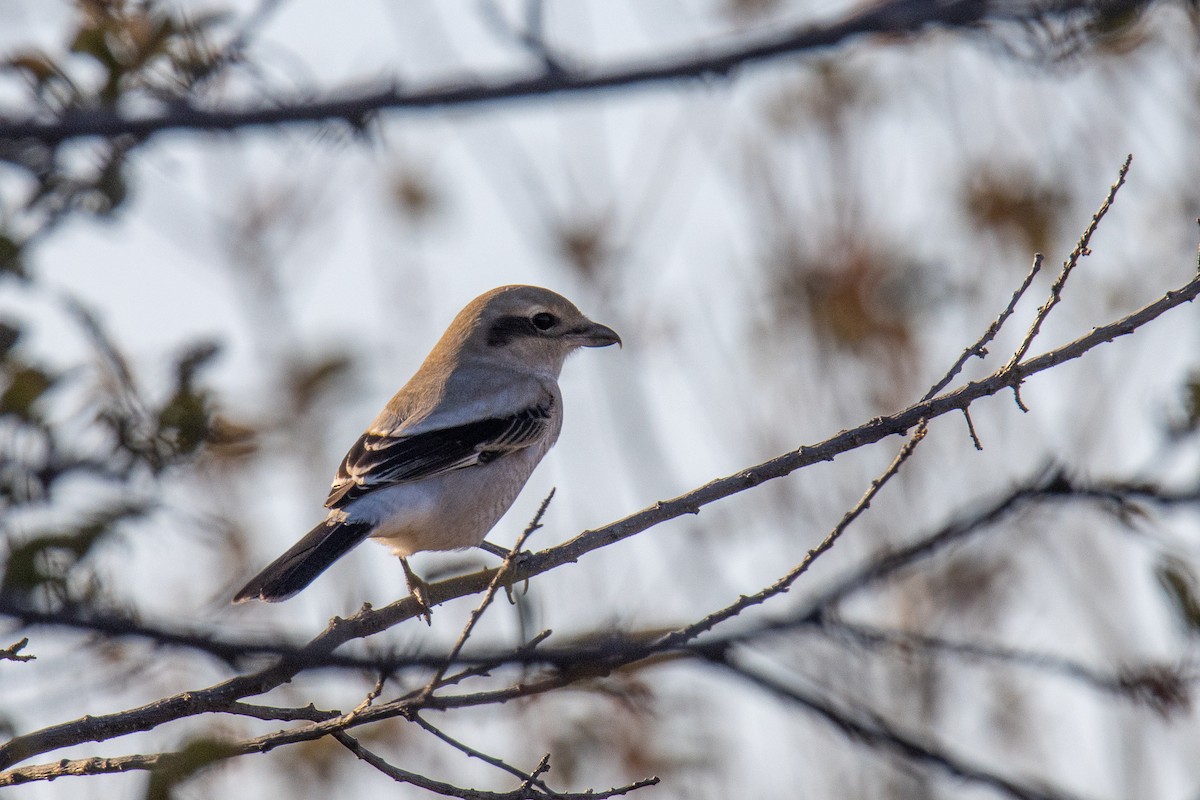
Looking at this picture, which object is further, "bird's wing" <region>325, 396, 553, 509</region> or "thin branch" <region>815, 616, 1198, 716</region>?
"bird's wing" <region>325, 396, 553, 509</region>

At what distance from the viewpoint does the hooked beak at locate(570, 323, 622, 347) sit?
5625 millimetres

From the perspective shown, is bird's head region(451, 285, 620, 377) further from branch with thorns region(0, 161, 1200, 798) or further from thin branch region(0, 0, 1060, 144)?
thin branch region(0, 0, 1060, 144)

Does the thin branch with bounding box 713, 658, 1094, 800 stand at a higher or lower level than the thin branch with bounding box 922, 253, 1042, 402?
lower

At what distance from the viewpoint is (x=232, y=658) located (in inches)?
53.7

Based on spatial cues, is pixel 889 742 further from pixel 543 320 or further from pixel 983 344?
pixel 543 320

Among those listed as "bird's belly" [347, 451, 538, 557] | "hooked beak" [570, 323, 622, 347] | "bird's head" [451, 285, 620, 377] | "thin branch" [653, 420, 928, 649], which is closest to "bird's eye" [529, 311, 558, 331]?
"bird's head" [451, 285, 620, 377]

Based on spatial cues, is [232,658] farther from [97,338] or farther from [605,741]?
[605,741]

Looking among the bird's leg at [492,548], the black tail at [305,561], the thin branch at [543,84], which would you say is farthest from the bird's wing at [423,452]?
the thin branch at [543,84]

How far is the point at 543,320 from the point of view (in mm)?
5562

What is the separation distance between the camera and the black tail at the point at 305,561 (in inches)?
149

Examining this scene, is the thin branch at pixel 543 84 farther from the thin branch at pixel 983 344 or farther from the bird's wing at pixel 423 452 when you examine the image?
the bird's wing at pixel 423 452

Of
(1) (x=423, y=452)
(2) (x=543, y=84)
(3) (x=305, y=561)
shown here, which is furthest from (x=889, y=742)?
(1) (x=423, y=452)

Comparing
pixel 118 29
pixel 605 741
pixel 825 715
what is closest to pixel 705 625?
pixel 825 715

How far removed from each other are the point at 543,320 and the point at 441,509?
132 cm
